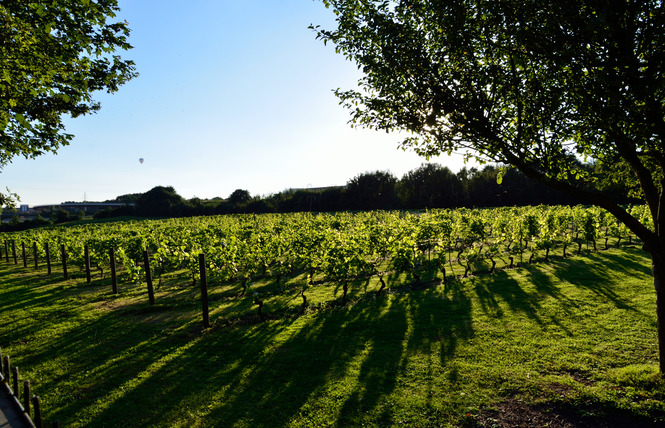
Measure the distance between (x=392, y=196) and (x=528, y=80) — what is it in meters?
62.3

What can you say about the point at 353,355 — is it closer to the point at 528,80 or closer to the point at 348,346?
the point at 348,346

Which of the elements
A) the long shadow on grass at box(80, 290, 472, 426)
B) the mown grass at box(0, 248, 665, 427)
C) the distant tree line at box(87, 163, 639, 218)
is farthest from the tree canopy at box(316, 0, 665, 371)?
the distant tree line at box(87, 163, 639, 218)

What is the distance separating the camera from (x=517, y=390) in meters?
5.84

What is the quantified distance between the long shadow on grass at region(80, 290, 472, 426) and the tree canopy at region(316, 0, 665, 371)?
4.65 meters

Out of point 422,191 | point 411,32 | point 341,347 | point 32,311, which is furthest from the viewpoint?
point 422,191

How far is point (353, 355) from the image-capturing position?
24.8 feet

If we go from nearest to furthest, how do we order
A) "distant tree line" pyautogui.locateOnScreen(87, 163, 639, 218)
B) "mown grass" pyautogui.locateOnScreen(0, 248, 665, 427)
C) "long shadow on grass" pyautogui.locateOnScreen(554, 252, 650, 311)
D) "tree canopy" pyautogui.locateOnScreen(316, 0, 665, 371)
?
"tree canopy" pyautogui.locateOnScreen(316, 0, 665, 371), "mown grass" pyautogui.locateOnScreen(0, 248, 665, 427), "long shadow on grass" pyautogui.locateOnScreen(554, 252, 650, 311), "distant tree line" pyautogui.locateOnScreen(87, 163, 639, 218)

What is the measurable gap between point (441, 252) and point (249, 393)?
10339 mm

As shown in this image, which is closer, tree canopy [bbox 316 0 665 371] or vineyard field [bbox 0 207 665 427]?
tree canopy [bbox 316 0 665 371]

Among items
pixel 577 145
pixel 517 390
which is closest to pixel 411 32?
pixel 577 145

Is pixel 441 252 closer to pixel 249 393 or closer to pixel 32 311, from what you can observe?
pixel 249 393

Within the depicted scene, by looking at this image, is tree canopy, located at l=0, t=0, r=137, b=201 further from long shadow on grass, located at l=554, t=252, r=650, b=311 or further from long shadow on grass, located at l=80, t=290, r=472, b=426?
long shadow on grass, located at l=554, t=252, r=650, b=311

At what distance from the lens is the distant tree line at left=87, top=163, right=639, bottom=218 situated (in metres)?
56.9

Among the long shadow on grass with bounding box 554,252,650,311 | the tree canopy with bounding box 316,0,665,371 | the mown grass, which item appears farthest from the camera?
the long shadow on grass with bounding box 554,252,650,311
